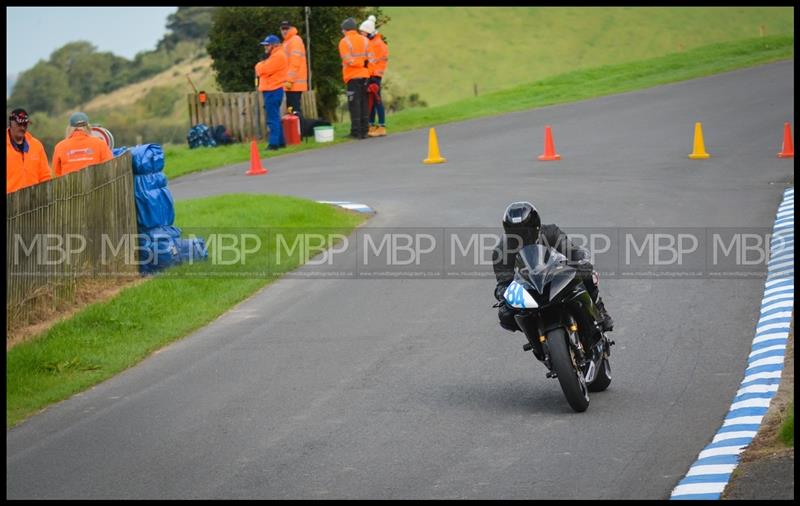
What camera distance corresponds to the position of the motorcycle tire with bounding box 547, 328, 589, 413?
1012 centimetres

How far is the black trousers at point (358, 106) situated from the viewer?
98.5ft

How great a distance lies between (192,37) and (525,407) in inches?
4301

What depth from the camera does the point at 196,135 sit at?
33000 mm

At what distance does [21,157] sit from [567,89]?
81.8ft

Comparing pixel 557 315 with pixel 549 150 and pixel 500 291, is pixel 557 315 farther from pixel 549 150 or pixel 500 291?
pixel 549 150

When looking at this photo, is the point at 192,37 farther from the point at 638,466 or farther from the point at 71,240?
the point at 638,466

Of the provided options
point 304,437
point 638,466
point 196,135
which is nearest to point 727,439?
point 638,466

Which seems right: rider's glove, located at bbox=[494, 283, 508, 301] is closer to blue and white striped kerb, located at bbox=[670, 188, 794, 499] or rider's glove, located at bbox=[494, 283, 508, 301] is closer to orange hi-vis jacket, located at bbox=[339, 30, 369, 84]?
blue and white striped kerb, located at bbox=[670, 188, 794, 499]

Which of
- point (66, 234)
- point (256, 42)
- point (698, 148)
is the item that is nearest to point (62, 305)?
point (66, 234)

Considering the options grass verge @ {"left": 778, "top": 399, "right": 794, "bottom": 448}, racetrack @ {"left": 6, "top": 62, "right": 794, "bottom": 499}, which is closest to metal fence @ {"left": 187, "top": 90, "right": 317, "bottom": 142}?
racetrack @ {"left": 6, "top": 62, "right": 794, "bottom": 499}

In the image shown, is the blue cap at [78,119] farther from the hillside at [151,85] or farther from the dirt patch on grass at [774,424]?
the hillside at [151,85]

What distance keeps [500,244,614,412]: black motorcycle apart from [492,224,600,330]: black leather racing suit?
3.5 inches

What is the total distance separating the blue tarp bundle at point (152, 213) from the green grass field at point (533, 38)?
2153 inches

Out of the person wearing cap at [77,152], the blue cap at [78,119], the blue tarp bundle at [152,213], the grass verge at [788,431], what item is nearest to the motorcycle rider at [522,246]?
the grass verge at [788,431]
